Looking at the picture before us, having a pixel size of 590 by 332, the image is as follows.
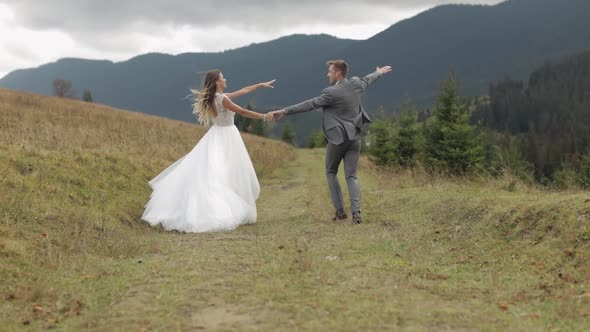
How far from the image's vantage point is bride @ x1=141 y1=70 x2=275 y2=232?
34.1 feet

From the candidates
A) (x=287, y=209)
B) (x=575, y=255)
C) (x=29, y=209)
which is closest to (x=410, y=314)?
(x=575, y=255)

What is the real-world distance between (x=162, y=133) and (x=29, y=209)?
727 inches

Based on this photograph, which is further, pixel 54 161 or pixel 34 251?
pixel 54 161

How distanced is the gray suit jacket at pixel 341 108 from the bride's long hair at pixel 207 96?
6.64 ft

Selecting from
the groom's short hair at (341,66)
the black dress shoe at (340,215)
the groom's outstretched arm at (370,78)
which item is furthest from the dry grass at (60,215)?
the groom's outstretched arm at (370,78)

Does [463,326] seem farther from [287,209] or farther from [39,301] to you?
[287,209]

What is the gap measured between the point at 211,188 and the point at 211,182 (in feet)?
0.45

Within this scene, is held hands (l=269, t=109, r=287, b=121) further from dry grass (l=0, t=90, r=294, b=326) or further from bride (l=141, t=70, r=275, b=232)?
dry grass (l=0, t=90, r=294, b=326)

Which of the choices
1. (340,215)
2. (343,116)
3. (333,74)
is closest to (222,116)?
(333,74)

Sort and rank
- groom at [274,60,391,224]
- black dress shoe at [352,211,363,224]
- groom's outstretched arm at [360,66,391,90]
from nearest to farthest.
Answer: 1. black dress shoe at [352,211,363,224]
2. groom at [274,60,391,224]
3. groom's outstretched arm at [360,66,391,90]

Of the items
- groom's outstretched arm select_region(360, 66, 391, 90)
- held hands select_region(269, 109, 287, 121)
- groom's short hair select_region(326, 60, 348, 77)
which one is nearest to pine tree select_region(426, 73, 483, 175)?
groom's outstretched arm select_region(360, 66, 391, 90)

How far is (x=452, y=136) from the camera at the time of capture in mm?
31797

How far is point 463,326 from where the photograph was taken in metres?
4.39

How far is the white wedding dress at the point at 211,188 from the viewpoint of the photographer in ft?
34.0
